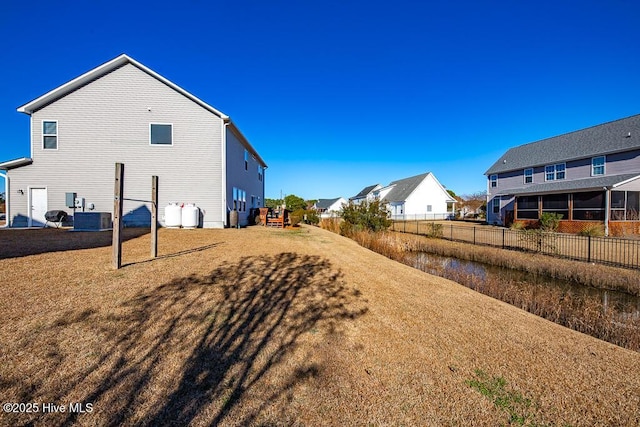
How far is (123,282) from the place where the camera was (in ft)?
15.5

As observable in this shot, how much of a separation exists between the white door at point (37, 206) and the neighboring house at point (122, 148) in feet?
0.17

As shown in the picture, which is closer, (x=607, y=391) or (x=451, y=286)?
(x=607, y=391)

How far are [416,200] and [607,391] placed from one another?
38378 mm

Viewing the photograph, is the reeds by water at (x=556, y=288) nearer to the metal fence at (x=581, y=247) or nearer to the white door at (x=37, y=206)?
the metal fence at (x=581, y=247)

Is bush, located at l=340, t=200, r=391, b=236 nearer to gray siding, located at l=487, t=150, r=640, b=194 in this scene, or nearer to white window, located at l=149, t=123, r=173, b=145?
white window, located at l=149, t=123, r=173, b=145

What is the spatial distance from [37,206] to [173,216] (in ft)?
23.4

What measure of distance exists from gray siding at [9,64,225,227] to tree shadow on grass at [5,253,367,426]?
11042mm

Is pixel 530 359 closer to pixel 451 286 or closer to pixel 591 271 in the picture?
pixel 451 286

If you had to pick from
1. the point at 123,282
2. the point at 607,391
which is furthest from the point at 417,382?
the point at 123,282

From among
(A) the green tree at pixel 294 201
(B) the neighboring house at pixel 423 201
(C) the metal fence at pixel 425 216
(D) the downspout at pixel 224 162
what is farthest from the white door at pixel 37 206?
(A) the green tree at pixel 294 201

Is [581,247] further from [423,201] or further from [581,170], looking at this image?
[423,201]

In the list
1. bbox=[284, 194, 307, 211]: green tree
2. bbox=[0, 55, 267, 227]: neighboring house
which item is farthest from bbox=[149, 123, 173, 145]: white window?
bbox=[284, 194, 307, 211]: green tree

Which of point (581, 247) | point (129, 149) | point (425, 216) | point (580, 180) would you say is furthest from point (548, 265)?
point (425, 216)

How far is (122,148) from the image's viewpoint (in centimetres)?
1432
